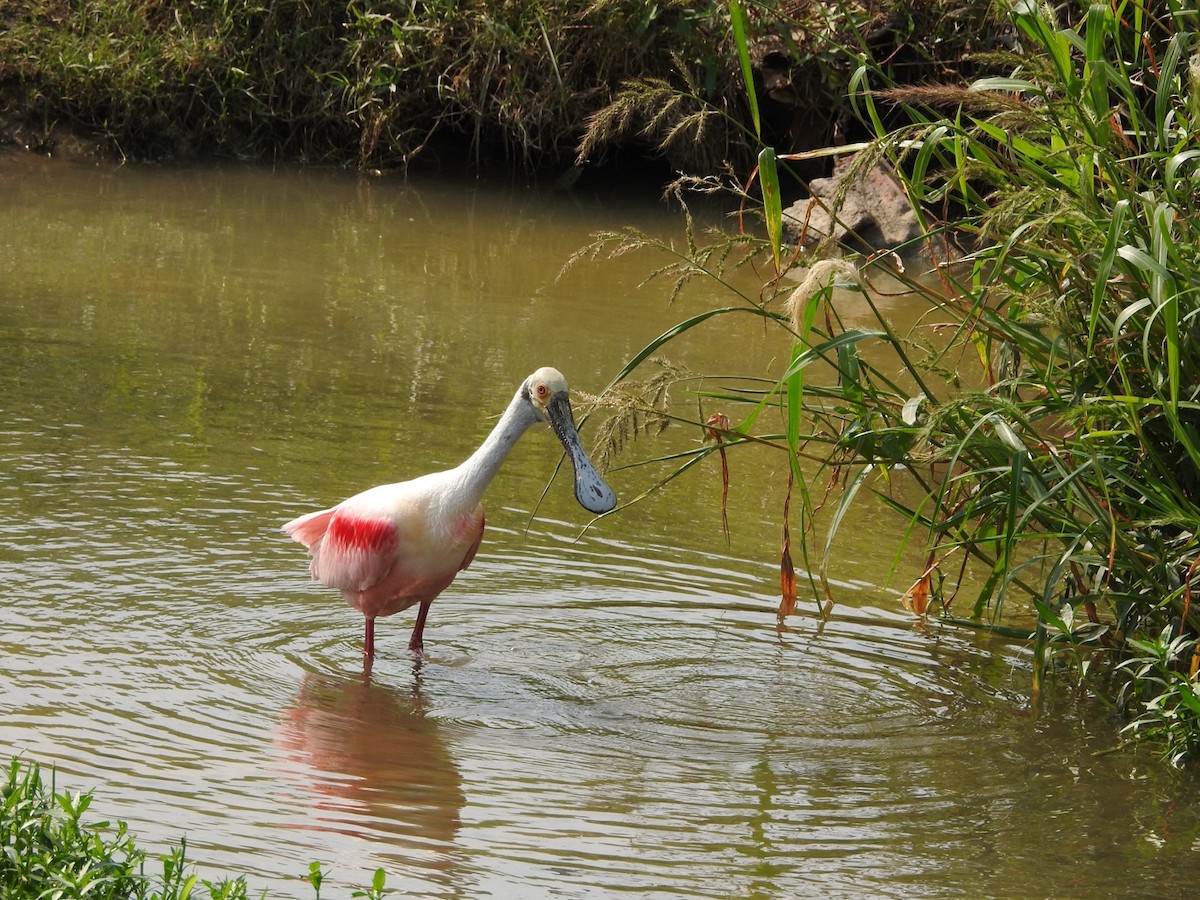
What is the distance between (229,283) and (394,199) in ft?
11.8

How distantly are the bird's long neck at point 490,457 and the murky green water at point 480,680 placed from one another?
546 millimetres

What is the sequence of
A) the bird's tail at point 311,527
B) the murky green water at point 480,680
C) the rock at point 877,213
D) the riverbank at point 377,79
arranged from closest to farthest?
the murky green water at point 480,680 → the bird's tail at point 311,527 → the rock at point 877,213 → the riverbank at point 377,79

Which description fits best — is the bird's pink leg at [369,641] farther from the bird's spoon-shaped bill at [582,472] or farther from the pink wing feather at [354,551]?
the bird's spoon-shaped bill at [582,472]

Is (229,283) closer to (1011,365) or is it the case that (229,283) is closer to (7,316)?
(7,316)

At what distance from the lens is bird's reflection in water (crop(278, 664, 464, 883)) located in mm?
3922

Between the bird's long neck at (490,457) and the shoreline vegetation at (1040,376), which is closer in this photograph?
the shoreline vegetation at (1040,376)

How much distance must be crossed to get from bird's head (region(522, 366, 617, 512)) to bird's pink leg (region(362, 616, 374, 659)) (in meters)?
0.77

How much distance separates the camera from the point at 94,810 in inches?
151

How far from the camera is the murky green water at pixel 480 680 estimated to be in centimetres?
389

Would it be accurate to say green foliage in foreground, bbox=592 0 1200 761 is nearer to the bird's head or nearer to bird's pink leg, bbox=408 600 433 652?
the bird's head

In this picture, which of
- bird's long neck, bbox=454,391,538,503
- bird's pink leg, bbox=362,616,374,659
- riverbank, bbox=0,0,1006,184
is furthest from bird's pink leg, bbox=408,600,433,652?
riverbank, bbox=0,0,1006,184

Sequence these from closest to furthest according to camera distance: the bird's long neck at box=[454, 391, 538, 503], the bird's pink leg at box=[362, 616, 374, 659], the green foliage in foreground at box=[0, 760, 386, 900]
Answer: the green foliage in foreground at box=[0, 760, 386, 900] < the bird's long neck at box=[454, 391, 538, 503] < the bird's pink leg at box=[362, 616, 374, 659]

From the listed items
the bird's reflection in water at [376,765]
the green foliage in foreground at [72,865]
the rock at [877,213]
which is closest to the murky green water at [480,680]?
the bird's reflection in water at [376,765]

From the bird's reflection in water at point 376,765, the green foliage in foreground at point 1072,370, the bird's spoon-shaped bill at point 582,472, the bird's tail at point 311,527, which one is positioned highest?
the green foliage in foreground at point 1072,370
